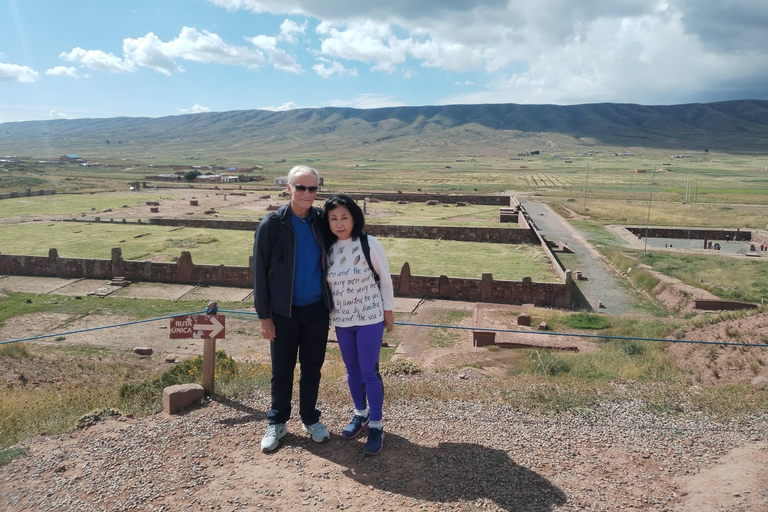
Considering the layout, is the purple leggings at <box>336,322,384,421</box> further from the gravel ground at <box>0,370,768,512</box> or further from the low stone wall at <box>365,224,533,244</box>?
the low stone wall at <box>365,224,533,244</box>

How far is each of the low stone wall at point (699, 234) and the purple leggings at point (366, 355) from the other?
38.9 m

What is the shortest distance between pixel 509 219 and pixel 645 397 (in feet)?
121

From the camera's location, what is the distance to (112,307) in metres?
19.4

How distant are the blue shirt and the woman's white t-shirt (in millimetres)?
138

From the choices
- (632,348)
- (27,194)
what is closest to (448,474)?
(632,348)

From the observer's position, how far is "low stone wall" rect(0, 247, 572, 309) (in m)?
20.5

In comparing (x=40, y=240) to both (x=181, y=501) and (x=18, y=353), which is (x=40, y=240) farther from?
(x=181, y=501)

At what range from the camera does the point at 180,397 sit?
18.9 feet

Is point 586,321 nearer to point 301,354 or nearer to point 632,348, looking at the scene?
point 632,348

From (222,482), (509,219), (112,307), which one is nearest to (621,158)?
(509,219)

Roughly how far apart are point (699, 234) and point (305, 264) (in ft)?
135

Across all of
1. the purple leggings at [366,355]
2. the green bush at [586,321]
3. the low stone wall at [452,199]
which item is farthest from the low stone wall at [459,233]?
the purple leggings at [366,355]

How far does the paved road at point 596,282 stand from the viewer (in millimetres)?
20609

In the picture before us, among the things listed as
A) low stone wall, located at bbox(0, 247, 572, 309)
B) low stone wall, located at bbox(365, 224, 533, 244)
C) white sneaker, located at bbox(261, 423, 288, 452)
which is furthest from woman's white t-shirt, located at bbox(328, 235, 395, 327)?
low stone wall, located at bbox(365, 224, 533, 244)
